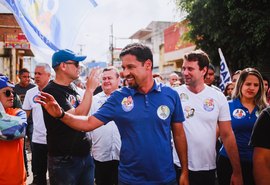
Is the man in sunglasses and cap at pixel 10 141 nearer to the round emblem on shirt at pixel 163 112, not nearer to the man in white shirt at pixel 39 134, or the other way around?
the round emblem on shirt at pixel 163 112

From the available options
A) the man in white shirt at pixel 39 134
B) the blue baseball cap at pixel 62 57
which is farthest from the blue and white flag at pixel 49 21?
the man in white shirt at pixel 39 134

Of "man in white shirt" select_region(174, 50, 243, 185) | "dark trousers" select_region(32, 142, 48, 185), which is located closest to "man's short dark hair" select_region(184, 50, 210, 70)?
"man in white shirt" select_region(174, 50, 243, 185)

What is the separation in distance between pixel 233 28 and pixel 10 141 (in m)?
11.0

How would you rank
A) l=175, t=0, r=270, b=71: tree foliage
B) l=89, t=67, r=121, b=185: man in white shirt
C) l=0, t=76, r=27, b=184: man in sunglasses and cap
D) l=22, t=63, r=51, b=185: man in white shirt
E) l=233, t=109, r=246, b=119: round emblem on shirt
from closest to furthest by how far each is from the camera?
l=0, t=76, r=27, b=184: man in sunglasses and cap → l=233, t=109, r=246, b=119: round emblem on shirt → l=89, t=67, r=121, b=185: man in white shirt → l=22, t=63, r=51, b=185: man in white shirt → l=175, t=0, r=270, b=71: tree foliage

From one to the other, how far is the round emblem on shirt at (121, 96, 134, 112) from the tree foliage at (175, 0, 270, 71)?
9328mm

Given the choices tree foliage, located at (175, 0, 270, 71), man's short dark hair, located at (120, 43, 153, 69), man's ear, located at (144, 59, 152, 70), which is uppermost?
tree foliage, located at (175, 0, 270, 71)

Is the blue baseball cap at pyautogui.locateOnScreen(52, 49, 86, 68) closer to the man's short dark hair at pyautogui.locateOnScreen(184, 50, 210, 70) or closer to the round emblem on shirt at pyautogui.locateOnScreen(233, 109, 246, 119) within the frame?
the man's short dark hair at pyautogui.locateOnScreen(184, 50, 210, 70)

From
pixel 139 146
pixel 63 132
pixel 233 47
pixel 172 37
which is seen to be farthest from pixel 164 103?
pixel 172 37

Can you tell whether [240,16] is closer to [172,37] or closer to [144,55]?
[144,55]

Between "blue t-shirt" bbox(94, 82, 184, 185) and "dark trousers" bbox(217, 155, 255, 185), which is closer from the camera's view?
"blue t-shirt" bbox(94, 82, 184, 185)

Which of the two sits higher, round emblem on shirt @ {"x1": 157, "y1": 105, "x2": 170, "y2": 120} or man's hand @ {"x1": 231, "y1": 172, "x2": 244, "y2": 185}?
round emblem on shirt @ {"x1": 157, "y1": 105, "x2": 170, "y2": 120}

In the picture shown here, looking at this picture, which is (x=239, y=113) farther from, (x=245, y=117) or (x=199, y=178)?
(x=199, y=178)

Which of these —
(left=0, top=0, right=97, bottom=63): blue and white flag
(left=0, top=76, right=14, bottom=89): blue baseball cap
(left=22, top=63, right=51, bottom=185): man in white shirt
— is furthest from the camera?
(left=22, top=63, right=51, bottom=185): man in white shirt

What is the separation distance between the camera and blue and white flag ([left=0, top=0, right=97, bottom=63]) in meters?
2.99
